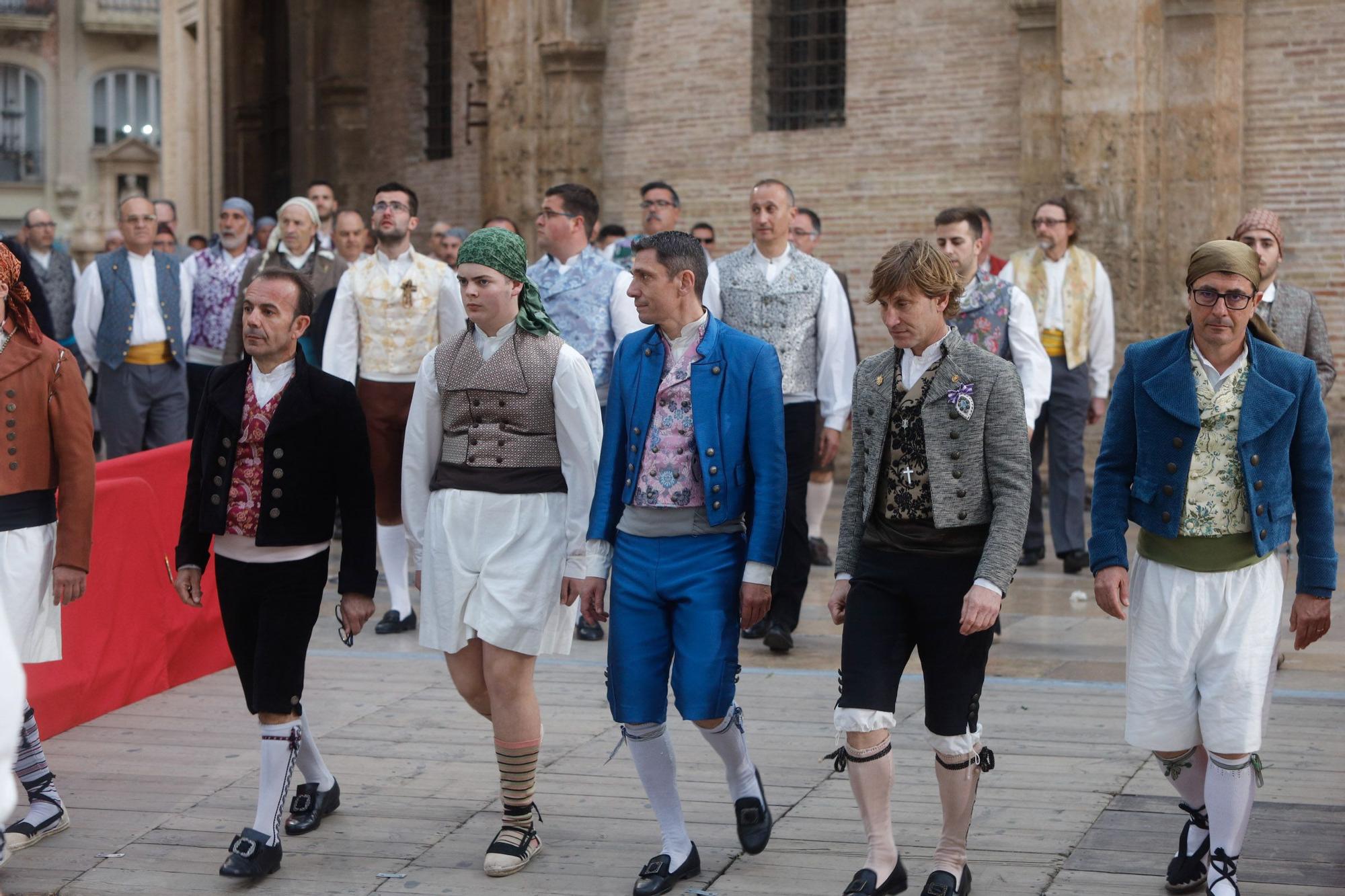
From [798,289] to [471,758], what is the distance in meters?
2.93

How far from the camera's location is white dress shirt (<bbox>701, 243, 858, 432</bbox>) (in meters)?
8.35

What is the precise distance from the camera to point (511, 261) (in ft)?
18.1

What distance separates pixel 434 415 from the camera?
18.3 feet

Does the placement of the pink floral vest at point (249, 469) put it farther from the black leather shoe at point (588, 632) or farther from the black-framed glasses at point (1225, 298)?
the black leather shoe at point (588, 632)

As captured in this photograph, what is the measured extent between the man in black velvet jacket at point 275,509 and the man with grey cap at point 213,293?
584cm

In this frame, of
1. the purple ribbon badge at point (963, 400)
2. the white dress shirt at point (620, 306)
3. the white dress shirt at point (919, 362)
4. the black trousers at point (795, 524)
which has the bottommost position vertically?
the black trousers at point (795, 524)

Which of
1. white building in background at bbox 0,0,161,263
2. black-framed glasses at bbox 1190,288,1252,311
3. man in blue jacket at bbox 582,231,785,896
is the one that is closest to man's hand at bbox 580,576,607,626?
man in blue jacket at bbox 582,231,785,896

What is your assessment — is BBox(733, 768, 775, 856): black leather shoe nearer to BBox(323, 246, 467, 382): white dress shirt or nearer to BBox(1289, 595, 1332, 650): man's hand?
BBox(1289, 595, 1332, 650): man's hand

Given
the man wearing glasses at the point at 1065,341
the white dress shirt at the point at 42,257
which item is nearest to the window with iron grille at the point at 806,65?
the man wearing glasses at the point at 1065,341

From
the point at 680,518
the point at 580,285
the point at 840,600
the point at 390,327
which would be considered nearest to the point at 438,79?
the point at 390,327

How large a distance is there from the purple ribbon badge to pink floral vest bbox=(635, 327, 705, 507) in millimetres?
761

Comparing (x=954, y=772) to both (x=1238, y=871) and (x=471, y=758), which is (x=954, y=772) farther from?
(x=471, y=758)

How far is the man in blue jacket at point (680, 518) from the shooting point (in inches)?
199

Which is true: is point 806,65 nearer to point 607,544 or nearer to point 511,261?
point 511,261
